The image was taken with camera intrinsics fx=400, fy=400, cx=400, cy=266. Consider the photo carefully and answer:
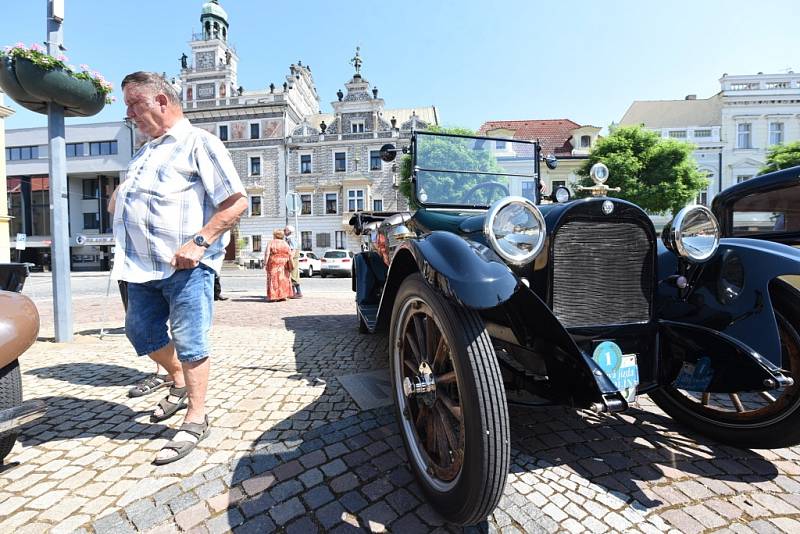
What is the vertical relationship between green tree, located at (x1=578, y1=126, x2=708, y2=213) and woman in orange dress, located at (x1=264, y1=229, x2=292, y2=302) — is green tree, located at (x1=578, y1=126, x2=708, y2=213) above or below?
above

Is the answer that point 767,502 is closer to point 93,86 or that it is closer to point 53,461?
point 53,461

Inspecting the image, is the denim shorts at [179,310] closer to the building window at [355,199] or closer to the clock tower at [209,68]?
the building window at [355,199]

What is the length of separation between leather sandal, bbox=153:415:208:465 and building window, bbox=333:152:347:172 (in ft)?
105

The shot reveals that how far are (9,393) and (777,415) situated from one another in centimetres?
352

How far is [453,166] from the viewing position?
3.24 metres

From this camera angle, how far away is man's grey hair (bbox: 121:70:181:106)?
205 cm

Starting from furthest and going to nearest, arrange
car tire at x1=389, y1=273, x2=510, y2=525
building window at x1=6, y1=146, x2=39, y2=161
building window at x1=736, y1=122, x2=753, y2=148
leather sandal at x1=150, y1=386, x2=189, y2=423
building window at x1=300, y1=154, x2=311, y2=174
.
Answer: building window at x1=6, y1=146, x2=39, y2=161 → building window at x1=300, y1=154, x2=311, y2=174 → building window at x1=736, y1=122, x2=753, y2=148 → leather sandal at x1=150, y1=386, x2=189, y2=423 → car tire at x1=389, y1=273, x2=510, y2=525

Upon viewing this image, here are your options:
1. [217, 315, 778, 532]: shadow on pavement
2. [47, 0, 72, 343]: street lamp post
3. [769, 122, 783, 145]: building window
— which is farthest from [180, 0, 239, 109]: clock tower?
[769, 122, 783, 145]: building window

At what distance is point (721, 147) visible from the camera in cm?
2597

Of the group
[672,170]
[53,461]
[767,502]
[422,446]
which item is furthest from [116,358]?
[672,170]

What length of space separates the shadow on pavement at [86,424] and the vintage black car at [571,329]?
155 centimetres

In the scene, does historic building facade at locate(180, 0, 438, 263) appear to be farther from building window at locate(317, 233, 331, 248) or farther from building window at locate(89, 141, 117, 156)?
building window at locate(89, 141, 117, 156)

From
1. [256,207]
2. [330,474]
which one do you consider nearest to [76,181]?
[256,207]

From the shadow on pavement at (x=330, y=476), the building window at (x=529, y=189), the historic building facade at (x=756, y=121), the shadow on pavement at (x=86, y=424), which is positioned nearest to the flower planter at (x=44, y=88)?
the shadow on pavement at (x=86, y=424)
